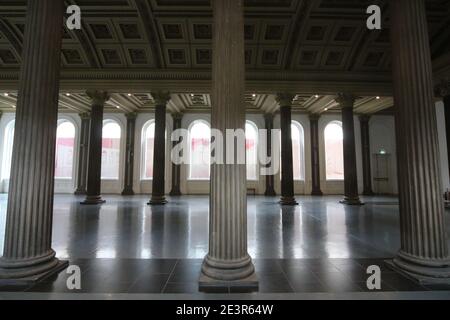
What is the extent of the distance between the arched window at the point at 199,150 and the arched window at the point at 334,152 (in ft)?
28.9

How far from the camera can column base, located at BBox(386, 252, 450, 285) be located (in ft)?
10.1

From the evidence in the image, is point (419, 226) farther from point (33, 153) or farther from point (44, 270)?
point (33, 153)

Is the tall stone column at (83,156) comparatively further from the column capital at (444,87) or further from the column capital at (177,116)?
the column capital at (444,87)

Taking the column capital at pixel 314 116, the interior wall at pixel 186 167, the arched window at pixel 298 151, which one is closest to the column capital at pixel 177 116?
the interior wall at pixel 186 167

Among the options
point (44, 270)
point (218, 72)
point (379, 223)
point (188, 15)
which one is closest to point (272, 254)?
point (218, 72)

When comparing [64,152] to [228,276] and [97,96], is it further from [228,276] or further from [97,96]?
[228,276]

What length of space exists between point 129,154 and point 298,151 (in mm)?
12125

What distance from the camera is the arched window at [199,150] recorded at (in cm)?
1706

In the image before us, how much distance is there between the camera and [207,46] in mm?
9602

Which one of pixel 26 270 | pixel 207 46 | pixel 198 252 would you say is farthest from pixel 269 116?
pixel 26 270

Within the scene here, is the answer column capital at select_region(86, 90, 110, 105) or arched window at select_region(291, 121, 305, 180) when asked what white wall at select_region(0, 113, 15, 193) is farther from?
arched window at select_region(291, 121, 305, 180)

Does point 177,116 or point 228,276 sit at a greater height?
point 177,116

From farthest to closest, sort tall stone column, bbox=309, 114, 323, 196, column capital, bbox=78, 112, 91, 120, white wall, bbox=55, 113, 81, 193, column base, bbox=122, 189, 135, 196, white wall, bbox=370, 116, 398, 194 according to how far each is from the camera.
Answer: white wall, bbox=370, 116, 398, 194, tall stone column, bbox=309, 114, 323, 196, column capital, bbox=78, 112, 91, 120, white wall, bbox=55, 113, 81, 193, column base, bbox=122, 189, 135, 196

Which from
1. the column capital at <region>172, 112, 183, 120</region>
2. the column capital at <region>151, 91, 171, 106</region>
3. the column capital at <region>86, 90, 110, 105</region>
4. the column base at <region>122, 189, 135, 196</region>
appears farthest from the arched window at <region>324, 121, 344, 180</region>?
the column capital at <region>86, 90, 110, 105</region>
